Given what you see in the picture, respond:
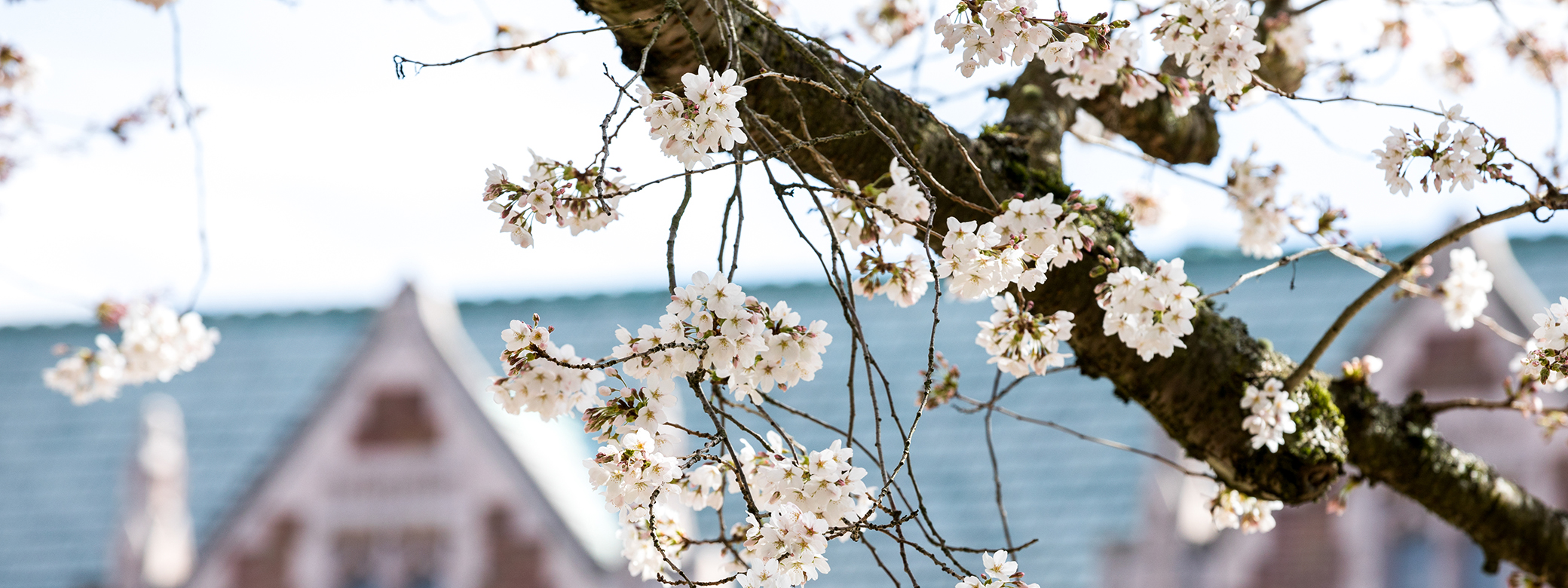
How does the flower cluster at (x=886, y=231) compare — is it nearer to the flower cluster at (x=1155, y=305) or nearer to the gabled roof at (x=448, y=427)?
the flower cluster at (x=1155, y=305)

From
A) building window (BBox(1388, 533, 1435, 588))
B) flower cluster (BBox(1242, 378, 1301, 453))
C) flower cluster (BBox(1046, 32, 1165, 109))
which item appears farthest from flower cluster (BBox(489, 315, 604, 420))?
building window (BBox(1388, 533, 1435, 588))

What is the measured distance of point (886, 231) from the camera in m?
2.36

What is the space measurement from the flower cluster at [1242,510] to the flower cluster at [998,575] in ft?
4.22

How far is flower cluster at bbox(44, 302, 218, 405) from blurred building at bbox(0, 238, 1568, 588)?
6.05 ft

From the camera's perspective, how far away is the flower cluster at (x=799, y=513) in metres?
1.79

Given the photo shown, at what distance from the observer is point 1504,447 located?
24.5 feet

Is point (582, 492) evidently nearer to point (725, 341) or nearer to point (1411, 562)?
point (1411, 562)

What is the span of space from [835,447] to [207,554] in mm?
7471

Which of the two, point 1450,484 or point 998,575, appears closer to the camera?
point 998,575

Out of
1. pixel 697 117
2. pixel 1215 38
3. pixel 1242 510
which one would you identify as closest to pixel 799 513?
pixel 697 117

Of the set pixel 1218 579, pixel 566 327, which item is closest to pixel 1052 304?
pixel 1218 579

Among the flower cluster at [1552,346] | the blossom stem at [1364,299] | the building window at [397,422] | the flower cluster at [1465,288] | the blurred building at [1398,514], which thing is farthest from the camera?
the building window at [397,422]

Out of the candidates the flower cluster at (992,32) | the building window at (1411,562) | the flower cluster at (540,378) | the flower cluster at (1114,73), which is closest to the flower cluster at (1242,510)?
the flower cluster at (1114,73)

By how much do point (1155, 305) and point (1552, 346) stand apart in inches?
26.0
